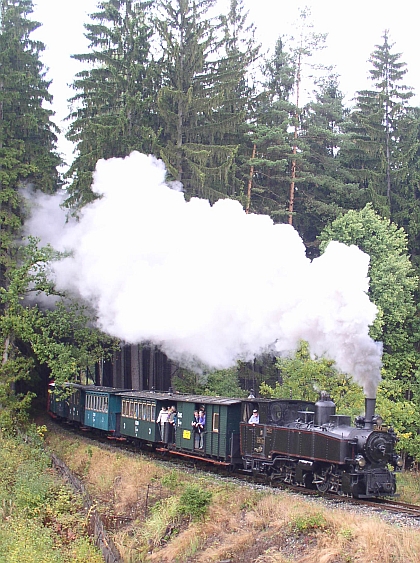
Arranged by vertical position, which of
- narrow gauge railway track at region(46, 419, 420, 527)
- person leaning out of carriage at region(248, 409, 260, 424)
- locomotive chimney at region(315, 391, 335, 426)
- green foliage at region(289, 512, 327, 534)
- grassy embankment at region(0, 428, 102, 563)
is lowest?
grassy embankment at region(0, 428, 102, 563)

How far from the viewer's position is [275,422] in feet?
54.7

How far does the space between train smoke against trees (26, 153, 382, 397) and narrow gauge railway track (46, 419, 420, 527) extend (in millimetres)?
2529

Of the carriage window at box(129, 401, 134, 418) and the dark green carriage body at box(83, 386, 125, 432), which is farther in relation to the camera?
the dark green carriage body at box(83, 386, 125, 432)

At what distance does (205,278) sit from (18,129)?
52.3ft

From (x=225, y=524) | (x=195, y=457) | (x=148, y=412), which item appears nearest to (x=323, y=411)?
(x=225, y=524)

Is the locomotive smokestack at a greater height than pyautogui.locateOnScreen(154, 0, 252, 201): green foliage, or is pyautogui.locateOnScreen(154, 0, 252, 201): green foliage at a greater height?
pyautogui.locateOnScreen(154, 0, 252, 201): green foliage

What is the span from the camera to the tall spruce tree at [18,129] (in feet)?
96.5

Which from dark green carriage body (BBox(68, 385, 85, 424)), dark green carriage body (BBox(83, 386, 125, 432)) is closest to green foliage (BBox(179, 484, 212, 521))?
dark green carriage body (BBox(83, 386, 125, 432))

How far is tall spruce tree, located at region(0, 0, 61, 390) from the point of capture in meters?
29.4

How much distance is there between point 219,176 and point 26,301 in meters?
11.9

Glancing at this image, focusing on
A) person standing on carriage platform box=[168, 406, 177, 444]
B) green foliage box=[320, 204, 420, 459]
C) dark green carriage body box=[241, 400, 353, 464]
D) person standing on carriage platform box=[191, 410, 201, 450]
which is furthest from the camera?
green foliage box=[320, 204, 420, 459]

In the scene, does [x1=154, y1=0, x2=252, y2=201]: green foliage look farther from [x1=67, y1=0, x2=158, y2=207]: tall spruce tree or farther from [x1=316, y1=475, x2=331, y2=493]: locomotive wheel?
[x1=316, y1=475, x2=331, y2=493]: locomotive wheel

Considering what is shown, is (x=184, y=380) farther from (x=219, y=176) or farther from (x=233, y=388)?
(x=219, y=176)

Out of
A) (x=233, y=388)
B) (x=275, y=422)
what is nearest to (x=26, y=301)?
(x=233, y=388)
